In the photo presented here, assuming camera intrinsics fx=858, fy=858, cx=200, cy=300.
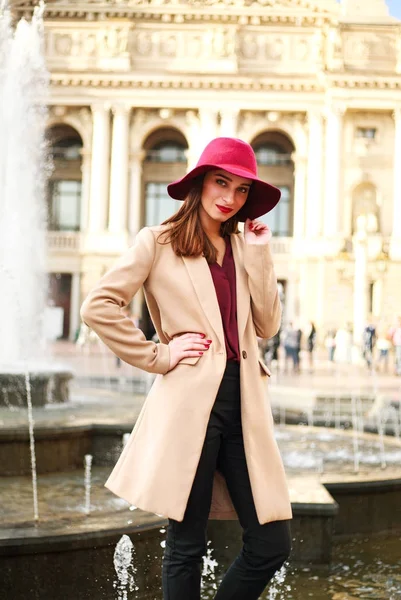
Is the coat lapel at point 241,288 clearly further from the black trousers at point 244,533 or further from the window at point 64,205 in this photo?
the window at point 64,205

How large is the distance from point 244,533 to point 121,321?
776 mm

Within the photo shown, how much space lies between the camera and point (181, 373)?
273 cm

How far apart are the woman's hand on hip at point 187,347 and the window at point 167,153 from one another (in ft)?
129

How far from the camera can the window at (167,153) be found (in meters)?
41.7

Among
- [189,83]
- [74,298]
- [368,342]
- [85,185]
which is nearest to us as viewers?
[368,342]

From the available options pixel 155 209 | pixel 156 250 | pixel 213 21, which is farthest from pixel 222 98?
pixel 156 250

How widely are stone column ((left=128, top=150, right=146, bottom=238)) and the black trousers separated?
36.7 meters

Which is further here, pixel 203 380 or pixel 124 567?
pixel 124 567

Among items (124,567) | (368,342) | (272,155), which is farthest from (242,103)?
(124,567)

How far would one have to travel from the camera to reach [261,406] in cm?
277

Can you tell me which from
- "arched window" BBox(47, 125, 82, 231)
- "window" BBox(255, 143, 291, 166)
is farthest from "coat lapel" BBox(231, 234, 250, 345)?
"arched window" BBox(47, 125, 82, 231)

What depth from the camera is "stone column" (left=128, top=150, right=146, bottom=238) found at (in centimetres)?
3938

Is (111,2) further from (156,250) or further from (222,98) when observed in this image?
(156,250)

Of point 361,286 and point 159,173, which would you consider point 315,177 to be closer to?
point 159,173
